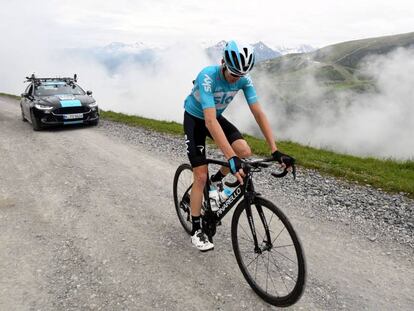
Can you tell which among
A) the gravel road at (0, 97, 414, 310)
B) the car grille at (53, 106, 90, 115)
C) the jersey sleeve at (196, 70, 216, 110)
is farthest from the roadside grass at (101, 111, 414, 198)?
the jersey sleeve at (196, 70, 216, 110)

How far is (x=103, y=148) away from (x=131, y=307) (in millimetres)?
8888

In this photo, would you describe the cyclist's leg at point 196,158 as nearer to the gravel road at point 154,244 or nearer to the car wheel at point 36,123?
the gravel road at point 154,244

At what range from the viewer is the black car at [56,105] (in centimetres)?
1538

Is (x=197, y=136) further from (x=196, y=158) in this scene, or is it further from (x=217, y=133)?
(x=217, y=133)

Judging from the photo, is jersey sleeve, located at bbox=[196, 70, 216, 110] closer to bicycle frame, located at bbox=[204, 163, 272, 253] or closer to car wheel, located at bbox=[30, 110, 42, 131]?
bicycle frame, located at bbox=[204, 163, 272, 253]

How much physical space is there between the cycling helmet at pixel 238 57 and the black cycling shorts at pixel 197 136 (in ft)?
3.83

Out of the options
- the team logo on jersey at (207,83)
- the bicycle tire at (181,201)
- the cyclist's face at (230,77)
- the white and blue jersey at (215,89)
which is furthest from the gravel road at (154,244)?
the cyclist's face at (230,77)

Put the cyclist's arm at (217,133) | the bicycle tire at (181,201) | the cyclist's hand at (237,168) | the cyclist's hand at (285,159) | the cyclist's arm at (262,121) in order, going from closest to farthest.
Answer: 1. the cyclist's hand at (237,168)
2. the cyclist's hand at (285,159)
3. the cyclist's arm at (217,133)
4. the cyclist's arm at (262,121)
5. the bicycle tire at (181,201)

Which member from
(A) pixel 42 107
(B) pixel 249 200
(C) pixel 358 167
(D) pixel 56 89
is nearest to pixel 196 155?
(B) pixel 249 200

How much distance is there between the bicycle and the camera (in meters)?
4.07

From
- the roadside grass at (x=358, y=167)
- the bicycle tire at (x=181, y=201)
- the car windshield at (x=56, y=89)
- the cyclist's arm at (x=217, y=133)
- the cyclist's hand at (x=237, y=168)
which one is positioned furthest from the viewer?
the car windshield at (x=56, y=89)

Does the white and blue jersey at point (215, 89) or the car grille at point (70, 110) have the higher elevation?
the white and blue jersey at point (215, 89)

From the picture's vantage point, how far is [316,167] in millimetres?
10648

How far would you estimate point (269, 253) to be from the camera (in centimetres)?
482
